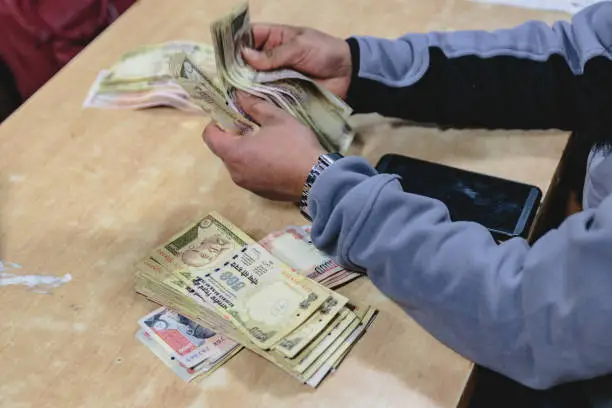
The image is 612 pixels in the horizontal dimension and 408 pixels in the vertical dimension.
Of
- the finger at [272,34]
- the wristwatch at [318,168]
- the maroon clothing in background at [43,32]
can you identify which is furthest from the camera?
the maroon clothing in background at [43,32]

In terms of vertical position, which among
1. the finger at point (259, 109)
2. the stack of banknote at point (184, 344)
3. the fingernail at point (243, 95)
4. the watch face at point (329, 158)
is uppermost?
the fingernail at point (243, 95)

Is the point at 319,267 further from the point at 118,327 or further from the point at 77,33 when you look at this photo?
the point at 77,33

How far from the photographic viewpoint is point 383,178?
81 cm

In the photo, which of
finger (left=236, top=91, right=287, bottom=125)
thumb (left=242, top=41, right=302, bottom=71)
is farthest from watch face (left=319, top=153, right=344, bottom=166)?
thumb (left=242, top=41, right=302, bottom=71)

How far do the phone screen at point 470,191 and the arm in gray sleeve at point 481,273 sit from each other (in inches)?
4.5

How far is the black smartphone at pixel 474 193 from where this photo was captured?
0.89 metres

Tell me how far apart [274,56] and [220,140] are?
0.17 m

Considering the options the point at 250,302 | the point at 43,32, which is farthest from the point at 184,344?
the point at 43,32

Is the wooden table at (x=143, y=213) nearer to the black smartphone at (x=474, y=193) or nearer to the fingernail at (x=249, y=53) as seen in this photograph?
the black smartphone at (x=474, y=193)

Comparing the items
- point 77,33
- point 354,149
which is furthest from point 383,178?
point 77,33

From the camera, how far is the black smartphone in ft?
2.93

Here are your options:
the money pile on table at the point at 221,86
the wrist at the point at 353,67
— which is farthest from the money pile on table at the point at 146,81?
the wrist at the point at 353,67

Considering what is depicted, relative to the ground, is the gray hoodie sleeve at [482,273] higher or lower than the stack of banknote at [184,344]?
higher

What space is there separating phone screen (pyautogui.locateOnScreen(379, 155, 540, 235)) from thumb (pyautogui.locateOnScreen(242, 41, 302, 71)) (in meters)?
0.22
